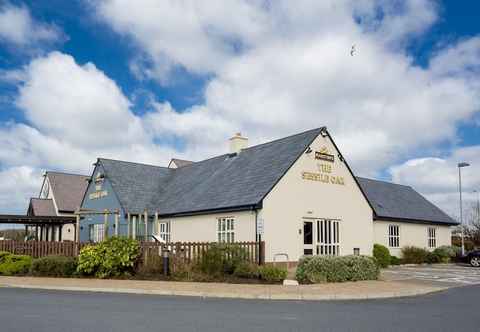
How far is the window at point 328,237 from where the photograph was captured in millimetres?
24188

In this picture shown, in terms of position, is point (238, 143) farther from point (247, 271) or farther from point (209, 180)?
point (247, 271)

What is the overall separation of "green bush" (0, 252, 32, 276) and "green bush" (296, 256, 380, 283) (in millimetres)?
10965

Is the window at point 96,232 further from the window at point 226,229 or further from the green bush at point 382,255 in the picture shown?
the green bush at point 382,255

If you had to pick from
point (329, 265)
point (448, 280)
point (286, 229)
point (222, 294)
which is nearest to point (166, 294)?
point (222, 294)

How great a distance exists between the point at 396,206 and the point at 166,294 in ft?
74.5

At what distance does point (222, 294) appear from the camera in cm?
1397

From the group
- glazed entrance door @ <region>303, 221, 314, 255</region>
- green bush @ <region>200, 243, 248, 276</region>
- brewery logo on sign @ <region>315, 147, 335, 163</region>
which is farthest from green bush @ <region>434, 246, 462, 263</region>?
green bush @ <region>200, 243, 248, 276</region>

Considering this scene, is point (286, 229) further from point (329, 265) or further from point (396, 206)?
point (396, 206)

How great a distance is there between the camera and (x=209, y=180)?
92.2 ft

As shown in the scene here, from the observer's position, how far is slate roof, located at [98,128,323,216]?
23.4 metres

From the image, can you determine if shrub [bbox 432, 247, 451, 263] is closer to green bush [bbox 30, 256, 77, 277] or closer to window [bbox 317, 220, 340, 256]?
window [bbox 317, 220, 340, 256]

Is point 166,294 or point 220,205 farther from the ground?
point 220,205

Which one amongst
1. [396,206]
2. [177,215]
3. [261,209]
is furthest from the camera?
[396,206]

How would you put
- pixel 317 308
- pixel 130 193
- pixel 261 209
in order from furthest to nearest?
pixel 130 193, pixel 261 209, pixel 317 308
